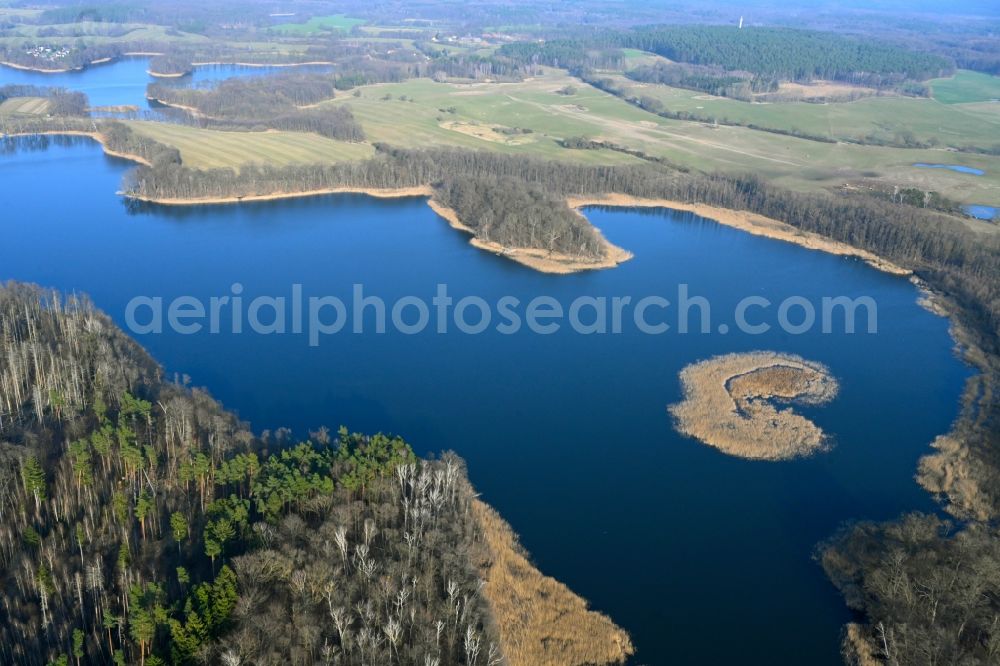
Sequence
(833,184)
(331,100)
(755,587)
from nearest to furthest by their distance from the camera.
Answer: (755,587), (833,184), (331,100)

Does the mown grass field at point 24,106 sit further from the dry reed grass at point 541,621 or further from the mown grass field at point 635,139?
the dry reed grass at point 541,621

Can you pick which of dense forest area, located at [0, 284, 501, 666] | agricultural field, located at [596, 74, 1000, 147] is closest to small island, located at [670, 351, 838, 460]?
dense forest area, located at [0, 284, 501, 666]

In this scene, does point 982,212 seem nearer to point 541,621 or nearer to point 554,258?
point 554,258

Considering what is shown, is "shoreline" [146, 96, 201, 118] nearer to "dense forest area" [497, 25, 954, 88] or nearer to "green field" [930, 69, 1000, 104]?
"dense forest area" [497, 25, 954, 88]

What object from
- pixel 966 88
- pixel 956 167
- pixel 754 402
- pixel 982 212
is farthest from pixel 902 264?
pixel 966 88

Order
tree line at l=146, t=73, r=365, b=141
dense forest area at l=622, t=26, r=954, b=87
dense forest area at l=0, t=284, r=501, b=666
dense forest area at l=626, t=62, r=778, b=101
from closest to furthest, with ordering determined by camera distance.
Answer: dense forest area at l=0, t=284, r=501, b=666
tree line at l=146, t=73, r=365, b=141
dense forest area at l=626, t=62, r=778, b=101
dense forest area at l=622, t=26, r=954, b=87

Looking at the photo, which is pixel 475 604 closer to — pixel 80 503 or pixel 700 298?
pixel 80 503

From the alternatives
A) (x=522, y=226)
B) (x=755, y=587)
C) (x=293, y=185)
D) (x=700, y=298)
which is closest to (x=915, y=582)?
(x=755, y=587)
